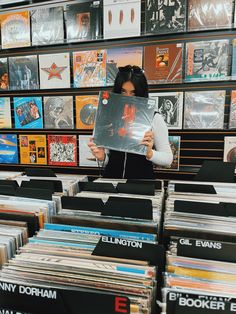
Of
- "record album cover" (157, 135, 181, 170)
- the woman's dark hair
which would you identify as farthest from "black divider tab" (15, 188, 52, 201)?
"record album cover" (157, 135, 181, 170)

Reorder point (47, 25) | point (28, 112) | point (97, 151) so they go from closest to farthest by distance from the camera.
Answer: point (97, 151) < point (47, 25) < point (28, 112)

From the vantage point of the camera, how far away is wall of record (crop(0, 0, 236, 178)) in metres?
2.03

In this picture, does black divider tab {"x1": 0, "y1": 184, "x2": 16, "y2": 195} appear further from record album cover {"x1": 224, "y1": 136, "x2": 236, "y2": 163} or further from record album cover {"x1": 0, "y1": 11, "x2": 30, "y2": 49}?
record album cover {"x1": 0, "y1": 11, "x2": 30, "y2": 49}

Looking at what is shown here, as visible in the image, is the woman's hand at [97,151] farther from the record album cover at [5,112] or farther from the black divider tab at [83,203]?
the record album cover at [5,112]

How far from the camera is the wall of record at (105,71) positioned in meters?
2.03

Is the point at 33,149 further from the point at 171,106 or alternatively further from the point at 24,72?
the point at 171,106

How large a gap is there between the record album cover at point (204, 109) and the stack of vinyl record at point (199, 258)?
1.43 metres

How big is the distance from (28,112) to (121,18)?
1.28 meters

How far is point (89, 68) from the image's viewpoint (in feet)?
7.61

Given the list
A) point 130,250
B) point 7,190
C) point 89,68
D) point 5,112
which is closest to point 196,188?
point 130,250

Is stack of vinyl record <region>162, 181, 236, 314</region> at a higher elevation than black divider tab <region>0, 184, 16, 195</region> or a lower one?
lower

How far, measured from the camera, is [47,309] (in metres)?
0.48

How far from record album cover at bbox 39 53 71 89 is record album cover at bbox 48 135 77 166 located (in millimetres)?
506

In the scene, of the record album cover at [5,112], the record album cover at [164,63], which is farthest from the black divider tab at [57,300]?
the record album cover at [5,112]
